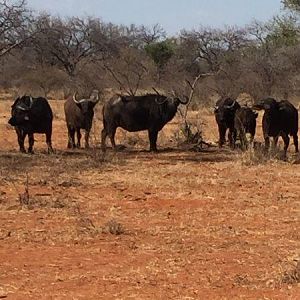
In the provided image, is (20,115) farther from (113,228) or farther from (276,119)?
(113,228)

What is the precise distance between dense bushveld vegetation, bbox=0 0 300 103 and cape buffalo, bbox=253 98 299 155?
6.75m

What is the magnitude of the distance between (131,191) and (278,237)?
4.13 m

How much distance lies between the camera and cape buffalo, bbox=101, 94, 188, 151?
19406 millimetres

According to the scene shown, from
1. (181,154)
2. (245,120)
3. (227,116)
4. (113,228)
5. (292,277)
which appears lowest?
(292,277)

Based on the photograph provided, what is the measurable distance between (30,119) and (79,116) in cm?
174

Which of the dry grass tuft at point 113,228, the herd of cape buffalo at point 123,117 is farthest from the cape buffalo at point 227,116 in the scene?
the dry grass tuft at point 113,228

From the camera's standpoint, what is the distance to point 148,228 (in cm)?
982

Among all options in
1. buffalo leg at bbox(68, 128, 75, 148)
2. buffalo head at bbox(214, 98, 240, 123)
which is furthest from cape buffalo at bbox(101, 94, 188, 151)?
buffalo head at bbox(214, 98, 240, 123)

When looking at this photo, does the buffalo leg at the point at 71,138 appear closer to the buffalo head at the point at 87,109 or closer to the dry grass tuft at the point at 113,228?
the buffalo head at the point at 87,109

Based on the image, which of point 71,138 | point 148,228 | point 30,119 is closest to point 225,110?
point 71,138

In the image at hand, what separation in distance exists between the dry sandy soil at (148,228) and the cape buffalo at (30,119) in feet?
5.08

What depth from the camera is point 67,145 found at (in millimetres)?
20734

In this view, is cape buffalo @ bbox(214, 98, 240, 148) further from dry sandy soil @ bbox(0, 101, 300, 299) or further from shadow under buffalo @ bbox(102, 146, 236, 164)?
dry sandy soil @ bbox(0, 101, 300, 299)

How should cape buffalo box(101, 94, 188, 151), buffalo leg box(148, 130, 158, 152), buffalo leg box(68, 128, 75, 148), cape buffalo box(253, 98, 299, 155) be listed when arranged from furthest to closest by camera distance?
buffalo leg box(68, 128, 75, 148)
cape buffalo box(101, 94, 188, 151)
buffalo leg box(148, 130, 158, 152)
cape buffalo box(253, 98, 299, 155)
